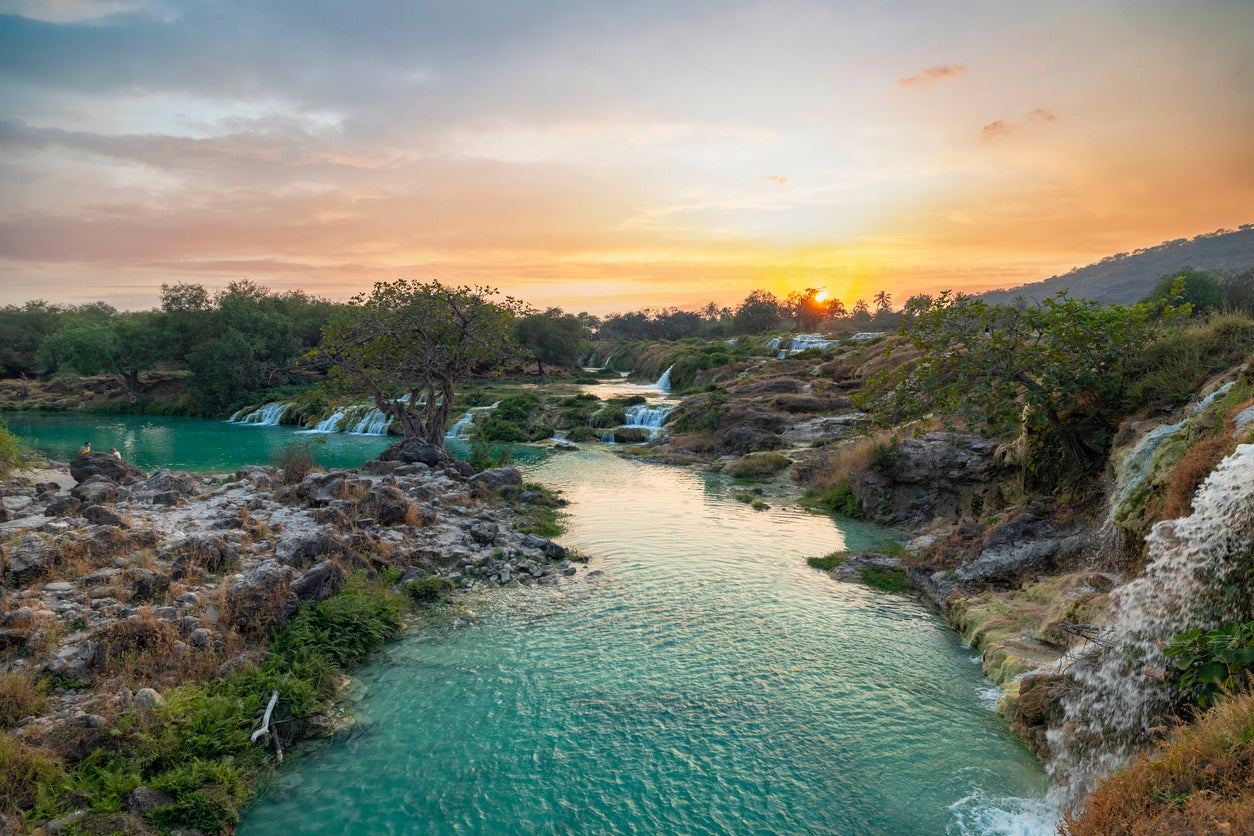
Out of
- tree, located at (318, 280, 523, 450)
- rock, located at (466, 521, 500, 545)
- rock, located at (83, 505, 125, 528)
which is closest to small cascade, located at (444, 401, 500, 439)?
tree, located at (318, 280, 523, 450)

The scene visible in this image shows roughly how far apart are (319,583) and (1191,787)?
13.7m

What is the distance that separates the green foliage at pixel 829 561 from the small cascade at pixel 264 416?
176 ft

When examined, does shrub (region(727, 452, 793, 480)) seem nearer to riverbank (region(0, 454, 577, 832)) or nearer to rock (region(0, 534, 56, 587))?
riverbank (region(0, 454, 577, 832))

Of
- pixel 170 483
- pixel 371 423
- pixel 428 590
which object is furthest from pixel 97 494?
pixel 371 423

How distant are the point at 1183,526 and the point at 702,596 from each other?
31.0 ft

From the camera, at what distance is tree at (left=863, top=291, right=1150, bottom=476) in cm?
1559

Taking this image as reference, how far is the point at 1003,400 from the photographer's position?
1614 centimetres

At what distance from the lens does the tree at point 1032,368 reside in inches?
614

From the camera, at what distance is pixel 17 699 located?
8766mm

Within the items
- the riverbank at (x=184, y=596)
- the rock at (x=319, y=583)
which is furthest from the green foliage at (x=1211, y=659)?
the rock at (x=319, y=583)

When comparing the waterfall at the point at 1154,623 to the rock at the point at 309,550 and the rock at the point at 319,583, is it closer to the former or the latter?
the rock at the point at 319,583

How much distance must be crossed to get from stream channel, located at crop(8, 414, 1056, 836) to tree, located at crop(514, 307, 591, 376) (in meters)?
75.9

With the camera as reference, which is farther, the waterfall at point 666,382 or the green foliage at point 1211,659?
the waterfall at point 666,382

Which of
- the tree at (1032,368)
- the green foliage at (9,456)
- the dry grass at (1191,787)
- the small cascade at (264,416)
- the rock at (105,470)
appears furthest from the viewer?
the small cascade at (264,416)
